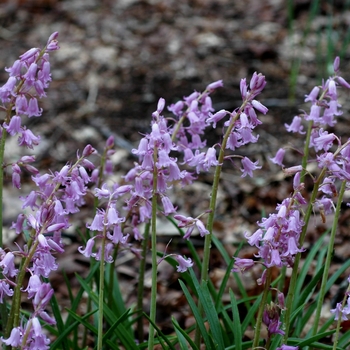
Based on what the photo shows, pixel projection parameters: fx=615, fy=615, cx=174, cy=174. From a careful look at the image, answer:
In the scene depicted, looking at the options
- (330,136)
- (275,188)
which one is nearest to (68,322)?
(330,136)

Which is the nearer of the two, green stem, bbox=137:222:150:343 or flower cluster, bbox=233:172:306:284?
flower cluster, bbox=233:172:306:284

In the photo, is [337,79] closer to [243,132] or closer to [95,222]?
[243,132]

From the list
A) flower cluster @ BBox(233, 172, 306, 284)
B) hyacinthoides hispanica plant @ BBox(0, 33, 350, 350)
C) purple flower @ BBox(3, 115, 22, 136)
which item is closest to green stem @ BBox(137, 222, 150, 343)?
hyacinthoides hispanica plant @ BBox(0, 33, 350, 350)

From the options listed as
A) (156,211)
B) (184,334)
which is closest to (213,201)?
(156,211)

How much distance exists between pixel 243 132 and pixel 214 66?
6.57 meters

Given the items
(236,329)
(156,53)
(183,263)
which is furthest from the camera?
(156,53)

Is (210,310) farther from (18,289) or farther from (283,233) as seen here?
(18,289)

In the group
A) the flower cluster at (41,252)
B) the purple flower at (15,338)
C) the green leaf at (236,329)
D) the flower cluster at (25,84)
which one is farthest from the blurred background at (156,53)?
the purple flower at (15,338)

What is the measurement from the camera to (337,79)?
298cm

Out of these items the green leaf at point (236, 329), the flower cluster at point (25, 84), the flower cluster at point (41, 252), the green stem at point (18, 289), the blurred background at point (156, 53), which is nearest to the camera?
the flower cluster at point (41, 252)

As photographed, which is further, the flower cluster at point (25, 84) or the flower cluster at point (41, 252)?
the flower cluster at point (25, 84)

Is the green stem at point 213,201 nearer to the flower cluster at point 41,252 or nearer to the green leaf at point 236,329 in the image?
the green leaf at point 236,329

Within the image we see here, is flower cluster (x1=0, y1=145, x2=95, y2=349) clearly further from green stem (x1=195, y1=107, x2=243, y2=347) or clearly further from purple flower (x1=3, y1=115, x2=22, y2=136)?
green stem (x1=195, y1=107, x2=243, y2=347)

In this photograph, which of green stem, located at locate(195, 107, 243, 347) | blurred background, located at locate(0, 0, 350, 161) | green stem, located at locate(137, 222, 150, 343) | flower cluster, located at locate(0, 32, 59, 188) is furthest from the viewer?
blurred background, located at locate(0, 0, 350, 161)
